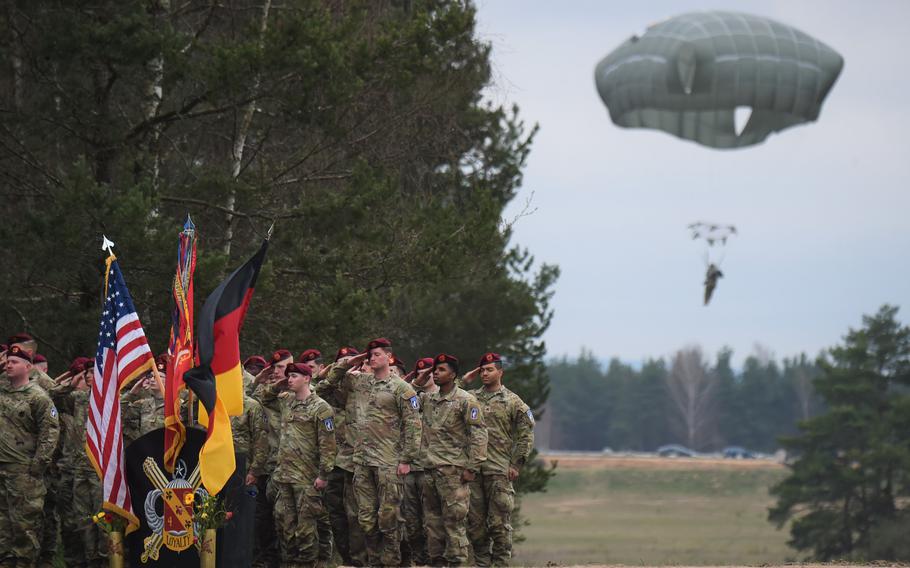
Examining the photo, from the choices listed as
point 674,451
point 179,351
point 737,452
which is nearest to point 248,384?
point 179,351

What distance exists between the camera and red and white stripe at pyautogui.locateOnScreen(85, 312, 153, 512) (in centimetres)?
1095

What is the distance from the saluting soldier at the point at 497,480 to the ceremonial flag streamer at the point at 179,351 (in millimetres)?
3039

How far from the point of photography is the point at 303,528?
12.6 metres

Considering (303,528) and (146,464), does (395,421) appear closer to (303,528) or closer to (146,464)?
(303,528)

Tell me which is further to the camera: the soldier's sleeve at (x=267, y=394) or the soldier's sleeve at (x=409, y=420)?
the soldier's sleeve at (x=267, y=394)

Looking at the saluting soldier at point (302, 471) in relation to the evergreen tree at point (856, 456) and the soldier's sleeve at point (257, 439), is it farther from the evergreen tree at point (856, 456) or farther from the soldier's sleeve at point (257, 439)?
the evergreen tree at point (856, 456)

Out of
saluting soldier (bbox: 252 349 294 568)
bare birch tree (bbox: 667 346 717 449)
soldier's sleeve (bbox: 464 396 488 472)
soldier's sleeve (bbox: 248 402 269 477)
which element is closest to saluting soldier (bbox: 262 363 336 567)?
soldier's sleeve (bbox: 248 402 269 477)

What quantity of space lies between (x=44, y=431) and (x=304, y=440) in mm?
2136

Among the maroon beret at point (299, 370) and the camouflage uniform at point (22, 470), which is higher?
the maroon beret at point (299, 370)

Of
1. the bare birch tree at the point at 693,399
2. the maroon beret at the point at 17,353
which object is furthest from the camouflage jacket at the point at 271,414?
the bare birch tree at the point at 693,399

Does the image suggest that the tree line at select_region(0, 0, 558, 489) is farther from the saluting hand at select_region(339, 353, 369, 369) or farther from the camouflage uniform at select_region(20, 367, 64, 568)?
the saluting hand at select_region(339, 353, 369, 369)

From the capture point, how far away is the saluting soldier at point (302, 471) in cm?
1253

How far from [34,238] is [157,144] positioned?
2.78 meters

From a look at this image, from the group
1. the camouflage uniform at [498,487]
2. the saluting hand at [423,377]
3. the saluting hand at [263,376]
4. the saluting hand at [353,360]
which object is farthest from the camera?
the saluting hand at [263,376]
